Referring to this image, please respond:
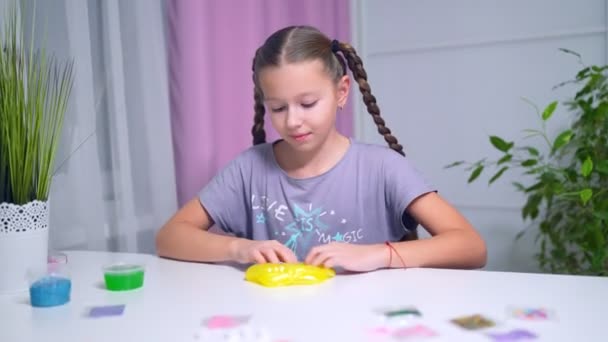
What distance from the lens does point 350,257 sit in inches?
38.6

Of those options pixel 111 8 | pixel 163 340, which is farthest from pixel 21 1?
pixel 163 340

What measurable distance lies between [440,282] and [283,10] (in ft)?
4.97

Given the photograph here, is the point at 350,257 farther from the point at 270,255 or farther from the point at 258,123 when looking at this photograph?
the point at 258,123

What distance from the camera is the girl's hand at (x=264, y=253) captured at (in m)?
1.03

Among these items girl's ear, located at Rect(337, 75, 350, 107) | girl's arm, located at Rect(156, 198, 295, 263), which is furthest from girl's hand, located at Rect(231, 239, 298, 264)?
girl's ear, located at Rect(337, 75, 350, 107)

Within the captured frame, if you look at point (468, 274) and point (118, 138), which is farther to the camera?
point (118, 138)

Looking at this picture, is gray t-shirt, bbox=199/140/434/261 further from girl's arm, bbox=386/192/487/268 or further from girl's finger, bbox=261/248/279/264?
girl's finger, bbox=261/248/279/264

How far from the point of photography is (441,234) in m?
1.15

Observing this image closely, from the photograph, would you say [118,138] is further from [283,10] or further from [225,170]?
[283,10]

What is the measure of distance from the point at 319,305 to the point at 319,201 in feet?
1.79

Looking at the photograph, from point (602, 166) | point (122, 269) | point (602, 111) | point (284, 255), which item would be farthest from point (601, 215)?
point (122, 269)

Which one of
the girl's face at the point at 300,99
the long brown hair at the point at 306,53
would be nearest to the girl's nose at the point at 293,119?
the girl's face at the point at 300,99

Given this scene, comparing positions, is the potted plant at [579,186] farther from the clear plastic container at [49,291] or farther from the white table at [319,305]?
the clear plastic container at [49,291]

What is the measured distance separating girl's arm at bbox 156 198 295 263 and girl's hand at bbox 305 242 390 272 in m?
0.06
